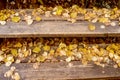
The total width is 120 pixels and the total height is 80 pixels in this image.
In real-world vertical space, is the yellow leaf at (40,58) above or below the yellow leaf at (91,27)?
below

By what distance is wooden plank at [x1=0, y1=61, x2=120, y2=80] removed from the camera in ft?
9.27

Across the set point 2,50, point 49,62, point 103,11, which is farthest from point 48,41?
point 103,11

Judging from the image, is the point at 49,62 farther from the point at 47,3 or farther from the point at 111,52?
the point at 47,3

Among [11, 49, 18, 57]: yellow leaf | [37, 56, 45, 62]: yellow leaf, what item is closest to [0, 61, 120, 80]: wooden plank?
[37, 56, 45, 62]: yellow leaf

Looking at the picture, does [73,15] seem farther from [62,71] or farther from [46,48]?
[62,71]

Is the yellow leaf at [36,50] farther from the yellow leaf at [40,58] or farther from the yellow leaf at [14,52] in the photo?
the yellow leaf at [14,52]

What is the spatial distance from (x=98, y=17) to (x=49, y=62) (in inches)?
34.1

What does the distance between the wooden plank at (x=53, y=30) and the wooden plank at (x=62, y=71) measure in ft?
1.35

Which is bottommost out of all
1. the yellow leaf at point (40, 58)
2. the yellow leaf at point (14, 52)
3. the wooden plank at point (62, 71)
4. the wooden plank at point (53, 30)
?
the wooden plank at point (62, 71)

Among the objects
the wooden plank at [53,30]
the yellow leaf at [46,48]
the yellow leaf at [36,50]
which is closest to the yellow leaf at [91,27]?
the wooden plank at [53,30]

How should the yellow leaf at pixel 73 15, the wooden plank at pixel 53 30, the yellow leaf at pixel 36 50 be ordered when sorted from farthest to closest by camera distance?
1. the yellow leaf at pixel 36 50
2. the yellow leaf at pixel 73 15
3. the wooden plank at pixel 53 30

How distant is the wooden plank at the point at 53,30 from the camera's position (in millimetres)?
2746

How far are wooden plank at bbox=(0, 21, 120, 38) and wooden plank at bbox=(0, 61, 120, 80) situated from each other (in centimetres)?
→ 41

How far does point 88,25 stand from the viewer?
2879 millimetres
